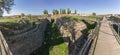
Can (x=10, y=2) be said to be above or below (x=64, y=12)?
above

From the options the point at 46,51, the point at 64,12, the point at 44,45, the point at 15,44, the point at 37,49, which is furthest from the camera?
the point at 64,12

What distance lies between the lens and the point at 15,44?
106 ft

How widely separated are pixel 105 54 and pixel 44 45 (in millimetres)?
14688

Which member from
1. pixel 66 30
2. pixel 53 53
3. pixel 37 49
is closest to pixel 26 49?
pixel 53 53

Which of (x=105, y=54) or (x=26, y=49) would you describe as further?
(x=26, y=49)

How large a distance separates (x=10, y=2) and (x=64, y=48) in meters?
11.0

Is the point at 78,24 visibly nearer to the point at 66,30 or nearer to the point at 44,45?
the point at 66,30

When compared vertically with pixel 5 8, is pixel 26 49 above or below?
below

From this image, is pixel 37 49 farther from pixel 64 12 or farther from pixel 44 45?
pixel 64 12

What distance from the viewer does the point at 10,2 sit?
139ft

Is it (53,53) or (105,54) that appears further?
(53,53)

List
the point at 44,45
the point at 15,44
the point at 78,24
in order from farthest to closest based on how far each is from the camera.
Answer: the point at 78,24 < the point at 44,45 < the point at 15,44

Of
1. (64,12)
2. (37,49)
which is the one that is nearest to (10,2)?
(37,49)

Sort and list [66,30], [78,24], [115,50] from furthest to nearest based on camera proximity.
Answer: [78,24], [66,30], [115,50]
